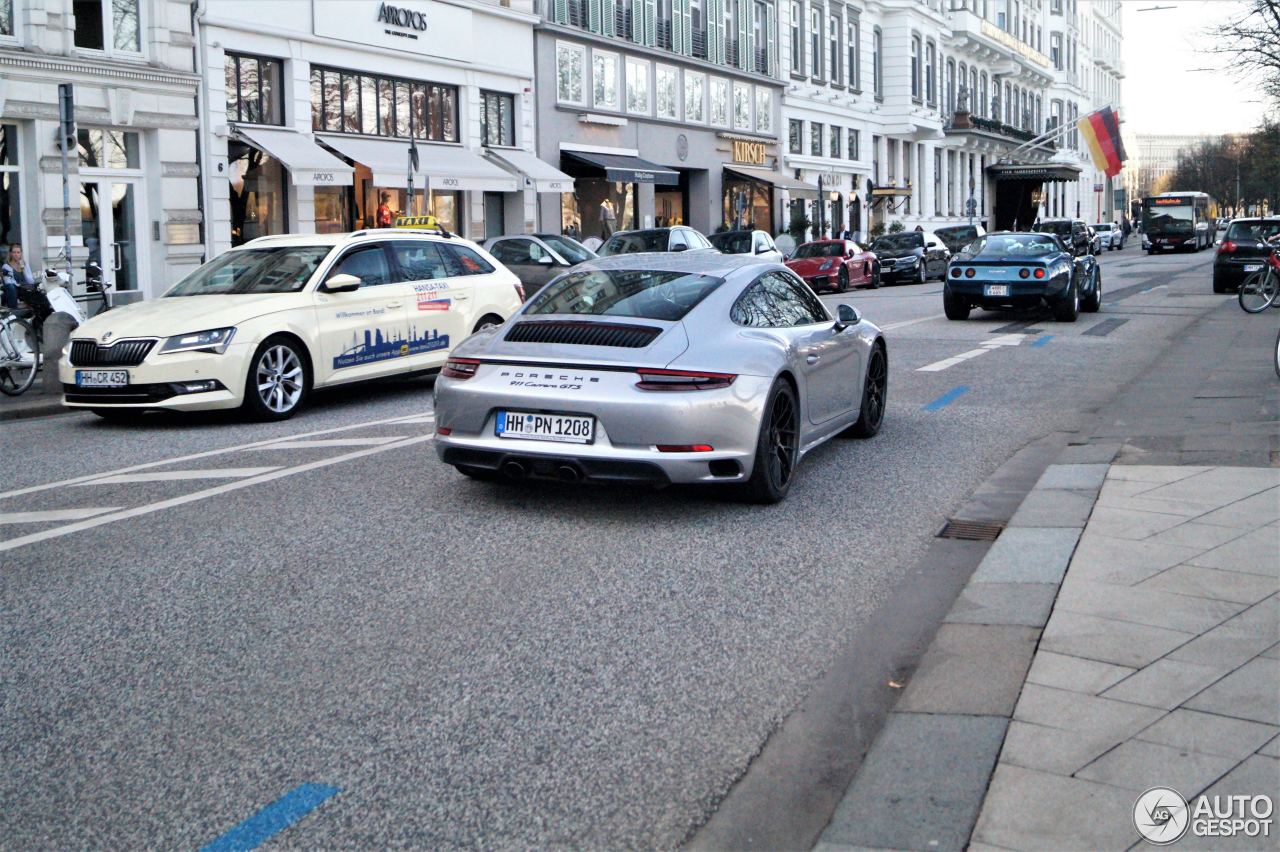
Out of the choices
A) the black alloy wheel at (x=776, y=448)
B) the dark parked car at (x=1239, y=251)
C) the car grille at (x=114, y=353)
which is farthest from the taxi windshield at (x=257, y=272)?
the dark parked car at (x=1239, y=251)

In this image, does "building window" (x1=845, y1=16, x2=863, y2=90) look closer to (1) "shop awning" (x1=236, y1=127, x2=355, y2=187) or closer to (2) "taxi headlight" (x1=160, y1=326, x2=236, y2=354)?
(1) "shop awning" (x1=236, y1=127, x2=355, y2=187)

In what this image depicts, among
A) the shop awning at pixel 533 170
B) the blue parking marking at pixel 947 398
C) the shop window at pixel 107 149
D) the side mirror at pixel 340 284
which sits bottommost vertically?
the blue parking marking at pixel 947 398

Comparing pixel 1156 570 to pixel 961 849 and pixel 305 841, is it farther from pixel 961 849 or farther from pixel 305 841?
pixel 305 841

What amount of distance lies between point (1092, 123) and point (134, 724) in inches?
2578

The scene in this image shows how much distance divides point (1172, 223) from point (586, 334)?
69.3m

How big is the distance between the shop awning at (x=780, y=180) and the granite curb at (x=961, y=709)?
42.4 metres

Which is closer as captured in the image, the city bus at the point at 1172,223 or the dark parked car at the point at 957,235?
the dark parked car at the point at 957,235

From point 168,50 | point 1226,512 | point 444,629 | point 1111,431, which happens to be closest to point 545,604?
point 444,629

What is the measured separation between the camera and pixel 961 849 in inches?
139

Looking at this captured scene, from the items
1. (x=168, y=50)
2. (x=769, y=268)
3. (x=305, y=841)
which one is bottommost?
(x=305, y=841)

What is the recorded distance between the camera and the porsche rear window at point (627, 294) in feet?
26.2

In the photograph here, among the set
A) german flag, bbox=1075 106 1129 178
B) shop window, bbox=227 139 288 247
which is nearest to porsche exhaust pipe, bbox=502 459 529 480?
shop window, bbox=227 139 288 247

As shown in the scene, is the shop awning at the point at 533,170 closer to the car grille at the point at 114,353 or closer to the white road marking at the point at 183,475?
the car grille at the point at 114,353

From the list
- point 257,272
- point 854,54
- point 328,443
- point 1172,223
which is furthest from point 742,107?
point 328,443
